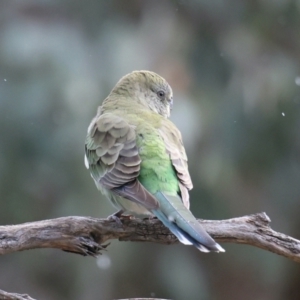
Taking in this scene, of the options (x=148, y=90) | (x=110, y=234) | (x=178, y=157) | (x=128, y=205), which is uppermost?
(x=148, y=90)

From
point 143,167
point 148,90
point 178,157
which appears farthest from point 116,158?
point 148,90

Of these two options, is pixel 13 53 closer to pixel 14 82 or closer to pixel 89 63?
pixel 14 82

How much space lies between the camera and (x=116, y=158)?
3.81 metres

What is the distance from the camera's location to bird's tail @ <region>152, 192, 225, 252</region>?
3135 millimetres

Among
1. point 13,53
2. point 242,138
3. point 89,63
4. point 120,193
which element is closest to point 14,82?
point 13,53

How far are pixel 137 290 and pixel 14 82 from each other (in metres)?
2.46

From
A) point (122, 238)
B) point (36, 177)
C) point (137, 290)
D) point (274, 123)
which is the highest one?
point (274, 123)

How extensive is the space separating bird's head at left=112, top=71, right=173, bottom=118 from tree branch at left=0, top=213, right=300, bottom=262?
52.2 inches

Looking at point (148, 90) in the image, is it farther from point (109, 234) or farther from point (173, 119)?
point (173, 119)

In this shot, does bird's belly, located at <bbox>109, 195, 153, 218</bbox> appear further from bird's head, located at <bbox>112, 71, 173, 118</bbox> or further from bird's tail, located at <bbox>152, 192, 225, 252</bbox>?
bird's head, located at <bbox>112, 71, 173, 118</bbox>

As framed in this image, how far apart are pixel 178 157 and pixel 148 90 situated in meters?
0.99

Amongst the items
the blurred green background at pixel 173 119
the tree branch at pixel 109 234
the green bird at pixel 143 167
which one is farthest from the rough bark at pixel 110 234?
the blurred green background at pixel 173 119

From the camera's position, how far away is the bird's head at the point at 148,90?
4742 mm

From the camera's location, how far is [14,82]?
7156 mm
